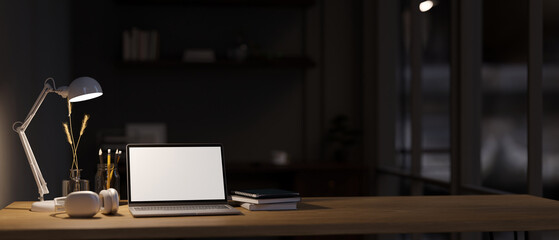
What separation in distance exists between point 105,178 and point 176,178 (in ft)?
0.92

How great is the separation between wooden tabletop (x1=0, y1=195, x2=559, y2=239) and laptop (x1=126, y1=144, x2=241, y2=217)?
107 millimetres

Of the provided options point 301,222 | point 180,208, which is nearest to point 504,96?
point 301,222

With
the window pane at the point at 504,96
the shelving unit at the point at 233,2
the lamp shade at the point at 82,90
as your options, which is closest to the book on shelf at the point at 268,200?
the lamp shade at the point at 82,90

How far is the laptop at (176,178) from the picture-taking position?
228 cm

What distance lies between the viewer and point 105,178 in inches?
93.7

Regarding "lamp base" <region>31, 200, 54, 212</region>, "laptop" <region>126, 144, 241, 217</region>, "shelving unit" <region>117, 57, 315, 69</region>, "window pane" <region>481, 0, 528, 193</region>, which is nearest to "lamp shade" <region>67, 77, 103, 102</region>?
"laptop" <region>126, 144, 241, 217</region>

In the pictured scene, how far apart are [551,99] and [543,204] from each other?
2.48 ft

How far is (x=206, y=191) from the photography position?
2334 millimetres

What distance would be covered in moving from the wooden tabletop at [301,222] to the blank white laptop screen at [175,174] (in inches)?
4.7

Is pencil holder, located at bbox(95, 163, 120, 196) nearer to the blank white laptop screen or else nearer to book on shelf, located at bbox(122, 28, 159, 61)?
the blank white laptop screen

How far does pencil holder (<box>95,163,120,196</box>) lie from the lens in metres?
2.36

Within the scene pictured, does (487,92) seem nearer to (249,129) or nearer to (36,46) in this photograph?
(249,129)

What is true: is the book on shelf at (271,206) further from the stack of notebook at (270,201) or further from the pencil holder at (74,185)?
the pencil holder at (74,185)

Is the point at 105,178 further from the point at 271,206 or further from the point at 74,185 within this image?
the point at 271,206
